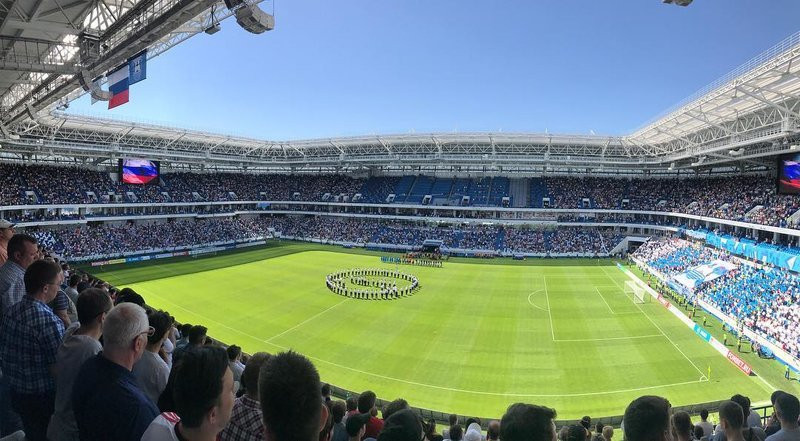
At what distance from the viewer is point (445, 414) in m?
15.4

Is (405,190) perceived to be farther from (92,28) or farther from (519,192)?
(92,28)

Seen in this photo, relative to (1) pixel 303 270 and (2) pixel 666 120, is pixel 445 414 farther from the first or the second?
(2) pixel 666 120

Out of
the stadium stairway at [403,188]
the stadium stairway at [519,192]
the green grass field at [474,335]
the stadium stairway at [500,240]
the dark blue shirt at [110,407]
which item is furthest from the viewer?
the stadium stairway at [403,188]

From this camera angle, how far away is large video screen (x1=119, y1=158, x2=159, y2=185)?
48250mm

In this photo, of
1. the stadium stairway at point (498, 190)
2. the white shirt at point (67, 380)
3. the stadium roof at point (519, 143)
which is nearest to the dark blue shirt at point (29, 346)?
the white shirt at point (67, 380)

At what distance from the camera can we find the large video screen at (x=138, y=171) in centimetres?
4825

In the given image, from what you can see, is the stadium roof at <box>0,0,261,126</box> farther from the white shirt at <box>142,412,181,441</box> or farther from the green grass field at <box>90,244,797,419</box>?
the green grass field at <box>90,244,797,419</box>

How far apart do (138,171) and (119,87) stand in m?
40.9

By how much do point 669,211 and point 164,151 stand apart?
60821 millimetres

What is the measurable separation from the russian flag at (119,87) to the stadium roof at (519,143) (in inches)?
419

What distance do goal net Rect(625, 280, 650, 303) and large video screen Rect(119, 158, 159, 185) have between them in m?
51.1

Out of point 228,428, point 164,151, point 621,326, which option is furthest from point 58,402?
point 164,151

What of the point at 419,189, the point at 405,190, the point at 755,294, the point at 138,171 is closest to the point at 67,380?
the point at 755,294

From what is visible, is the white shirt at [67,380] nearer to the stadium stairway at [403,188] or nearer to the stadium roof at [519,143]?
the stadium roof at [519,143]
